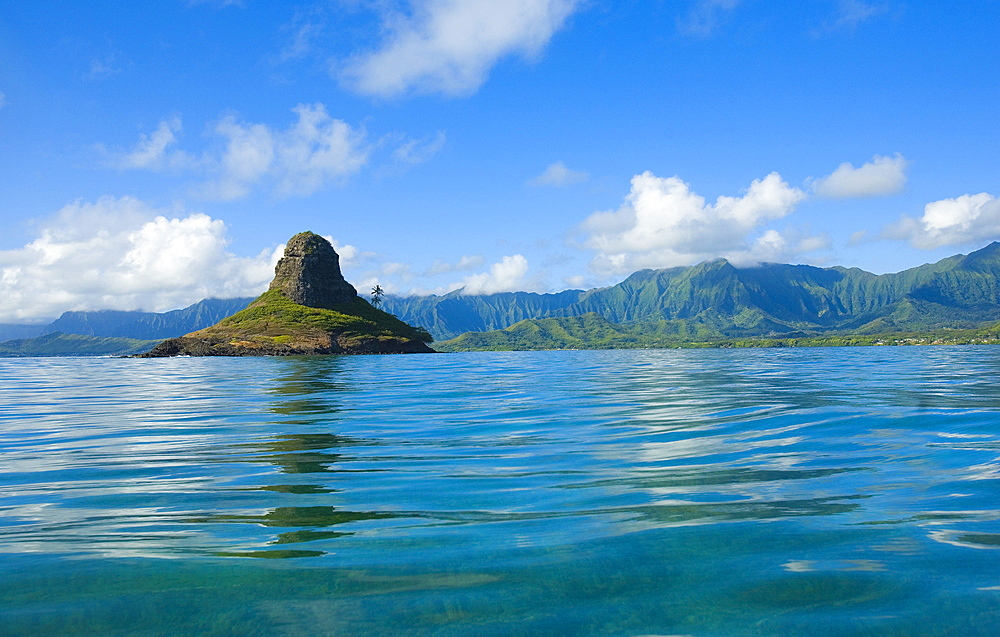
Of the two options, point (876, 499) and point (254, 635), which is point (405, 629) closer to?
point (254, 635)

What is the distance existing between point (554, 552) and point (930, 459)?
10.9 m

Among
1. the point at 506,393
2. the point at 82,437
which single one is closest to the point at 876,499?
the point at 82,437

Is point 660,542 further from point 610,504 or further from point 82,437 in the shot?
point 82,437

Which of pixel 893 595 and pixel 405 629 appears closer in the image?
pixel 405 629

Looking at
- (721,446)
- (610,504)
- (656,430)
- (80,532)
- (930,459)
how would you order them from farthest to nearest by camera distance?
(656,430) < (721,446) < (930,459) < (610,504) < (80,532)

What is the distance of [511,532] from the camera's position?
28.8 ft

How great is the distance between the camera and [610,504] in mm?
10281

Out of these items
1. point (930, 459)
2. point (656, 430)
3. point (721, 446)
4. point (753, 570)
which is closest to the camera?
point (753, 570)

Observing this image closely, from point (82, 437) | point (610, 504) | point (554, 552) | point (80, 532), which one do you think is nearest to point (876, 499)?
point (610, 504)

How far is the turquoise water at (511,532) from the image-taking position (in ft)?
19.9

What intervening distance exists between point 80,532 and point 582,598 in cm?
768

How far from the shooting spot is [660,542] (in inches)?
321

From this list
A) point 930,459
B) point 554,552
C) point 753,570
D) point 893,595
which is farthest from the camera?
point 930,459

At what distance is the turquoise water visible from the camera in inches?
239
